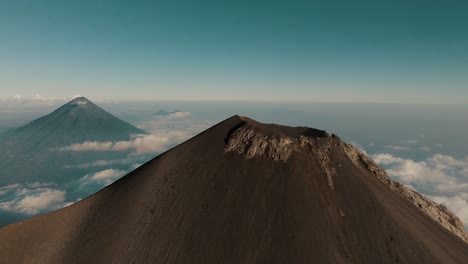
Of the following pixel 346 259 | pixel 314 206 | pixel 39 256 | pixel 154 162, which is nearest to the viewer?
pixel 346 259

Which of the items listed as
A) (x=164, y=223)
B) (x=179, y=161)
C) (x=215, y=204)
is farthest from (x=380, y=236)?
(x=179, y=161)

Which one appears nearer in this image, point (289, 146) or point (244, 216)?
point (244, 216)

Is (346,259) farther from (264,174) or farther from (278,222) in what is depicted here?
(264,174)

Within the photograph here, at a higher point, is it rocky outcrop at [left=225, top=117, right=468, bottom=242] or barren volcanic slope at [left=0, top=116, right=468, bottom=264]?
rocky outcrop at [left=225, top=117, right=468, bottom=242]

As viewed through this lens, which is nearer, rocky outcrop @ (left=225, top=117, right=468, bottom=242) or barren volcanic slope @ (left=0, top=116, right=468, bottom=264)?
barren volcanic slope @ (left=0, top=116, right=468, bottom=264)

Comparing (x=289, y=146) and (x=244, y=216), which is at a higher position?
(x=289, y=146)

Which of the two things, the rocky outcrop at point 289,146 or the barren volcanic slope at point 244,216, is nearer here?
the barren volcanic slope at point 244,216

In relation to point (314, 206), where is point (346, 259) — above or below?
below

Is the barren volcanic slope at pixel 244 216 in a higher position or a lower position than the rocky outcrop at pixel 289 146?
lower
